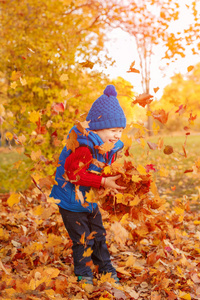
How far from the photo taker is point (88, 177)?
193 centimetres

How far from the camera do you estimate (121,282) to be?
2.42 metres

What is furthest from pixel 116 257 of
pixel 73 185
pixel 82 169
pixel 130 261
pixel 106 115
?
pixel 106 115

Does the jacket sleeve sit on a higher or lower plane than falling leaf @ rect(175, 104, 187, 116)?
lower

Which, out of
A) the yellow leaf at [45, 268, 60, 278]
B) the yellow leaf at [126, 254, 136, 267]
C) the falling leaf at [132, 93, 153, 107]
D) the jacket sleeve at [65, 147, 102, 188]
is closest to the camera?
the jacket sleeve at [65, 147, 102, 188]

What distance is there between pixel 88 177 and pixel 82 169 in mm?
68

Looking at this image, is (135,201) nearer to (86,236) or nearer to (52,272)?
(86,236)

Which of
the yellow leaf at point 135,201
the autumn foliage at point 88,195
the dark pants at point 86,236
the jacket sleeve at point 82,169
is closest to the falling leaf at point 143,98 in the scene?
the autumn foliage at point 88,195

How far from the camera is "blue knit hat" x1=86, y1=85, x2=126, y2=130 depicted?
82.5 inches

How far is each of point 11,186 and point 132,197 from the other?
3.57 meters

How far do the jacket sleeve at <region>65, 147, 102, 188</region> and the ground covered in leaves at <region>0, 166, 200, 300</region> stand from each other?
0.20m

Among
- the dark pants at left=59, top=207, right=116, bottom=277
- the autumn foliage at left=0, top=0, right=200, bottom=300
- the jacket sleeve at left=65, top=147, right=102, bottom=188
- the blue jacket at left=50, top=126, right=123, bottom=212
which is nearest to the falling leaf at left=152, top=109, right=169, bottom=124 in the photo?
the autumn foliage at left=0, top=0, right=200, bottom=300

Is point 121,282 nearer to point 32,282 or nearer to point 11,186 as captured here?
point 32,282

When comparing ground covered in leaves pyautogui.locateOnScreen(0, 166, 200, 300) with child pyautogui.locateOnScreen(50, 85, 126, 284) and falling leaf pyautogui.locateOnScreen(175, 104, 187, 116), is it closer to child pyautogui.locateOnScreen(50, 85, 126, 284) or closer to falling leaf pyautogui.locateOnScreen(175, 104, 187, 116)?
child pyautogui.locateOnScreen(50, 85, 126, 284)

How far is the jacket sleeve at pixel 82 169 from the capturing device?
1.92 m
